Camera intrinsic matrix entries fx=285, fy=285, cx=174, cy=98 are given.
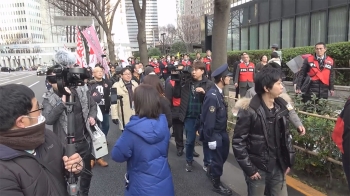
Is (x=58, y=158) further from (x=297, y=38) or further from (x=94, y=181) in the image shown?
(x=297, y=38)

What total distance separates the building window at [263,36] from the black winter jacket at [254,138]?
17.1 metres

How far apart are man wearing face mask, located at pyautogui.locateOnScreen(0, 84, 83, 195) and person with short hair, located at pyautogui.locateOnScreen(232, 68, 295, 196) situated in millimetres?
1513

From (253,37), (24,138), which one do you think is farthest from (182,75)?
(253,37)

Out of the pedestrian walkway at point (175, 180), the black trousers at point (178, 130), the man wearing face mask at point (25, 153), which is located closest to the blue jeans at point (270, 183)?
the pedestrian walkway at point (175, 180)

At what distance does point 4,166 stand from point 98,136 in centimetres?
213

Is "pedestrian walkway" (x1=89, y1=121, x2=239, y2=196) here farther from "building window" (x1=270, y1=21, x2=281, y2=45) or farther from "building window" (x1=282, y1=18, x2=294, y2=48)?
"building window" (x1=270, y1=21, x2=281, y2=45)

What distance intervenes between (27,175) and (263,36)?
63.2ft

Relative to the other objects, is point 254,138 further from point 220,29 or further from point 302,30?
point 302,30

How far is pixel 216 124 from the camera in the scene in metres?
3.81

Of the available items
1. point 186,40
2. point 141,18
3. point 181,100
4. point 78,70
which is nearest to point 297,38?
point 141,18

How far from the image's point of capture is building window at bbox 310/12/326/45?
14.4 m

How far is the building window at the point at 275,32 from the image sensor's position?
1748 cm

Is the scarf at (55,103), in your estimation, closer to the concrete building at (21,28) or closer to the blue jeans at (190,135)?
the blue jeans at (190,135)

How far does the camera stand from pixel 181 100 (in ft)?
16.1
